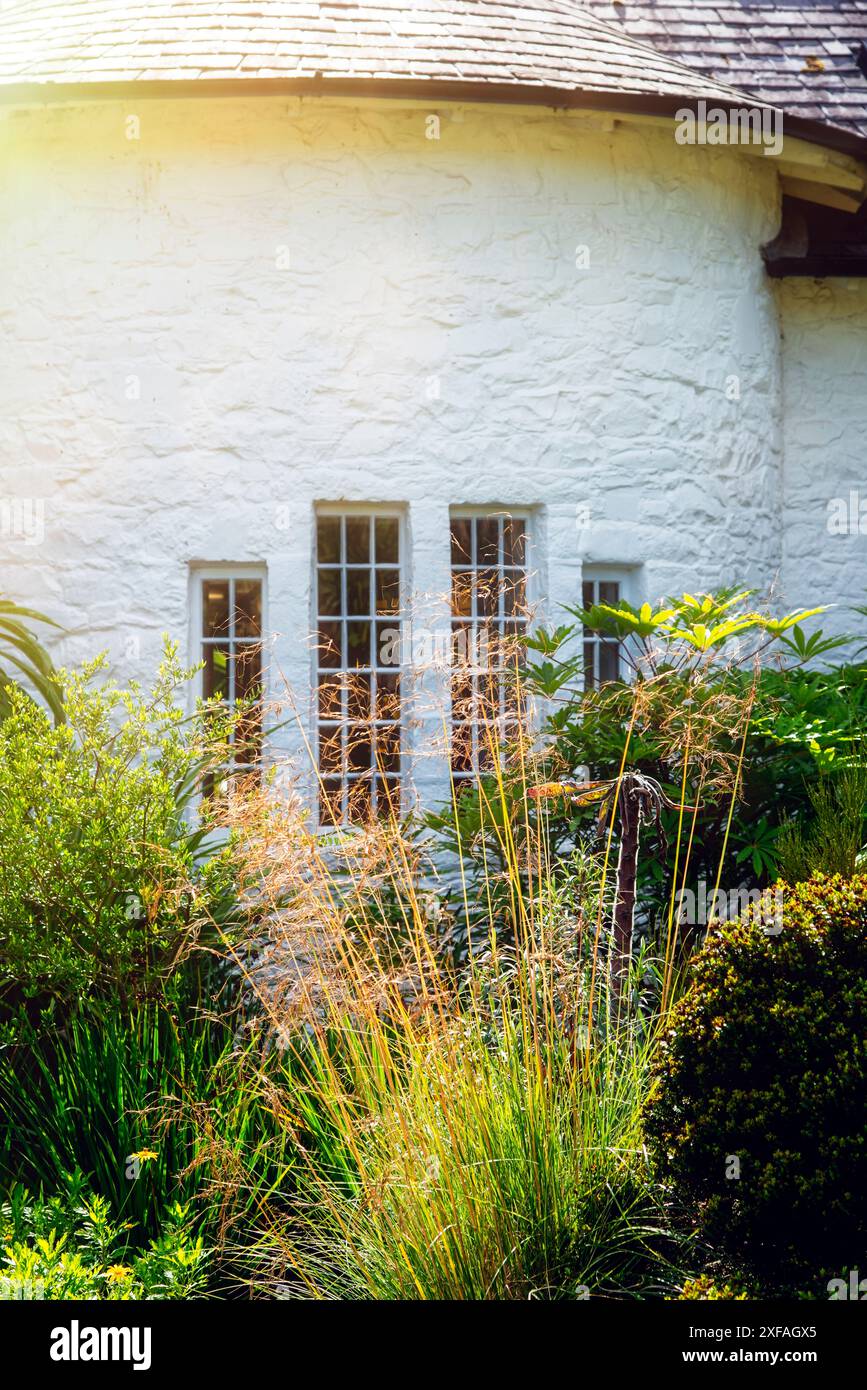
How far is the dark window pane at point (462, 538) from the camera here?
785cm

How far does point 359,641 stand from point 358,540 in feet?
1.87

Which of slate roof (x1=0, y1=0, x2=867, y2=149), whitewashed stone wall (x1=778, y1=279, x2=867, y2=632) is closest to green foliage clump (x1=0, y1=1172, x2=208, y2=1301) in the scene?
slate roof (x1=0, y1=0, x2=867, y2=149)

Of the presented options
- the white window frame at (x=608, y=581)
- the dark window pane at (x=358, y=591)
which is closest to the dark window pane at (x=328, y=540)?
the dark window pane at (x=358, y=591)

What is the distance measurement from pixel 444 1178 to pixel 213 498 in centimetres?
459

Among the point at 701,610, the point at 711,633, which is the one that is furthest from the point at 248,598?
the point at 711,633

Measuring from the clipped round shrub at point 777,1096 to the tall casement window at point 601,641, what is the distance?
162 inches

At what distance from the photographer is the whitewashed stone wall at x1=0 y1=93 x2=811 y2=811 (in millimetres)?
7539

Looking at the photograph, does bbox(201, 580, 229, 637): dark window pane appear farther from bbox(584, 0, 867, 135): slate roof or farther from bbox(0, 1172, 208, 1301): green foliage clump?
bbox(584, 0, 867, 135): slate roof

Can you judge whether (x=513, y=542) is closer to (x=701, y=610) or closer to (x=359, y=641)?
(x=359, y=641)

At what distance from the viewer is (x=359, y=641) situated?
7797 mm

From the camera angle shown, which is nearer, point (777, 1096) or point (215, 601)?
point (777, 1096)

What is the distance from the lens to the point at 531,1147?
3830 millimetres

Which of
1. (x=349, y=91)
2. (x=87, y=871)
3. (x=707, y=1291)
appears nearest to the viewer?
(x=707, y=1291)
